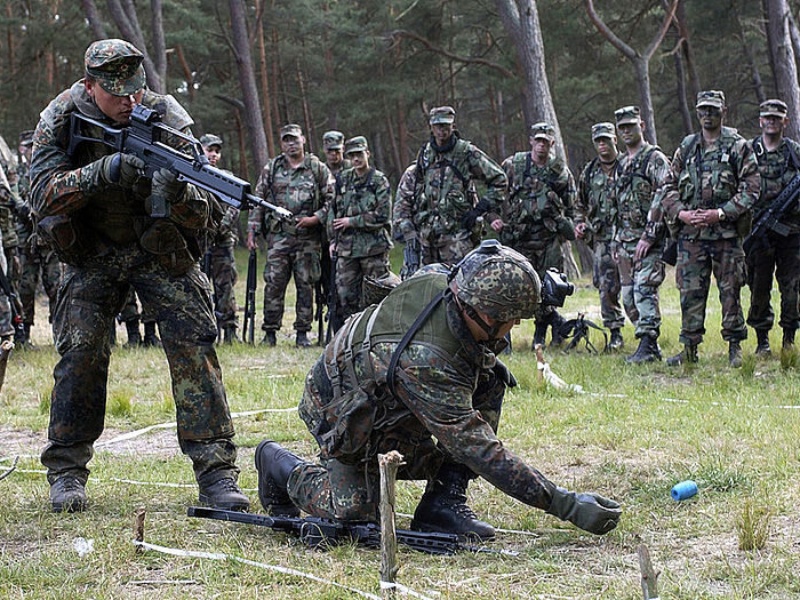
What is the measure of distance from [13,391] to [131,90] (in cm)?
531

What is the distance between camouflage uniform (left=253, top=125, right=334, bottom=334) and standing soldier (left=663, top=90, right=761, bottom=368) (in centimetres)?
440

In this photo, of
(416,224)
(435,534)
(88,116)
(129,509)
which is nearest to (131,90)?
(88,116)

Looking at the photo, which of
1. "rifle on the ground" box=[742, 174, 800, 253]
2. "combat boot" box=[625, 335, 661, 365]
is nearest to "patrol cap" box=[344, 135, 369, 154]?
"combat boot" box=[625, 335, 661, 365]

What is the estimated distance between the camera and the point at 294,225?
12.2 m

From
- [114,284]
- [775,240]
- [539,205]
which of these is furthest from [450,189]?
[114,284]

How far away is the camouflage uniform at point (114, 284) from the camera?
5059mm

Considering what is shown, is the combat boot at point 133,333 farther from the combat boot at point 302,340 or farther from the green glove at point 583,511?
the green glove at point 583,511

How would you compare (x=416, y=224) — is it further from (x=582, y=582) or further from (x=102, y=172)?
(x=582, y=582)

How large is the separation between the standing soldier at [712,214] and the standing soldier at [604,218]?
1284 millimetres

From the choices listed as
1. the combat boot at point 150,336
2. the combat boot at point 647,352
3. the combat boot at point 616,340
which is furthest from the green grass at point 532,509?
the combat boot at point 150,336

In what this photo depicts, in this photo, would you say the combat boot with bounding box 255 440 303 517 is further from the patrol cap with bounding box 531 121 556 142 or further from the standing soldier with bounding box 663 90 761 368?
the patrol cap with bounding box 531 121 556 142

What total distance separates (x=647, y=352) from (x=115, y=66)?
6.53 m

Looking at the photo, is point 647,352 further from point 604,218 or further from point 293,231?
point 293,231

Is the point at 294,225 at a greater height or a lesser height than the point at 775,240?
greater
